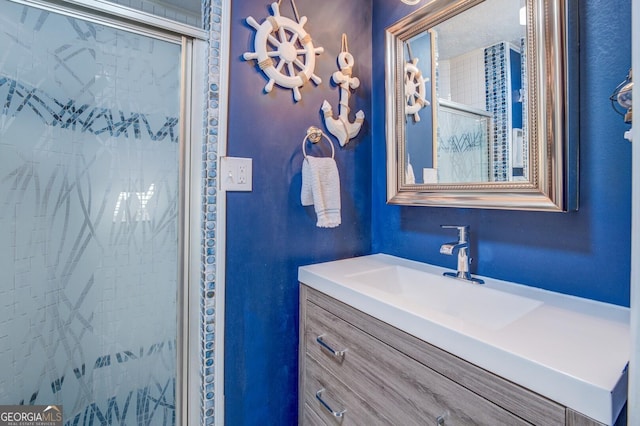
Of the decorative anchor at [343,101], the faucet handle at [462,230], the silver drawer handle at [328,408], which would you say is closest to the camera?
the silver drawer handle at [328,408]

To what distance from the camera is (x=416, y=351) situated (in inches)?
27.8

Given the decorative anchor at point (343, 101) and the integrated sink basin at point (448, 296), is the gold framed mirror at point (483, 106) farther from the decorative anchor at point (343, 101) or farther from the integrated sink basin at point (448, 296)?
the integrated sink basin at point (448, 296)

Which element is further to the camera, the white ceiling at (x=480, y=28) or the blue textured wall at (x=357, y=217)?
the white ceiling at (x=480, y=28)

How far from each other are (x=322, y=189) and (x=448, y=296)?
583mm

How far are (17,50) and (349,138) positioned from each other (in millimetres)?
1302

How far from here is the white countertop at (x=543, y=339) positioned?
47 cm

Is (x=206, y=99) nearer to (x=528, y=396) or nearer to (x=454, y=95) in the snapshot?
(x=454, y=95)

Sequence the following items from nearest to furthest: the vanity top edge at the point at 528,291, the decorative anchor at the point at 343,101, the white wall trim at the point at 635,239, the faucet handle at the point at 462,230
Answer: the white wall trim at the point at 635,239, the vanity top edge at the point at 528,291, the faucet handle at the point at 462,230, the decorative anchor at the point at 343,101

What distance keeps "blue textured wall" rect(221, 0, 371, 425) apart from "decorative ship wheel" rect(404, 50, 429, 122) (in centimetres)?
30

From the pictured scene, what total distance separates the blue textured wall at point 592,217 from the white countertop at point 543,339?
0.05 metres

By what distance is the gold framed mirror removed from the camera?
2.71ft

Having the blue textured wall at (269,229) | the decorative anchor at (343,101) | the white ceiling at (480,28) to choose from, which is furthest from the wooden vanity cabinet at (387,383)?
the white ceiling at (480,28)

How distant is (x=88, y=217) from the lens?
1266 millimetres

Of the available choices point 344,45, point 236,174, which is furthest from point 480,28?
point 236,174
